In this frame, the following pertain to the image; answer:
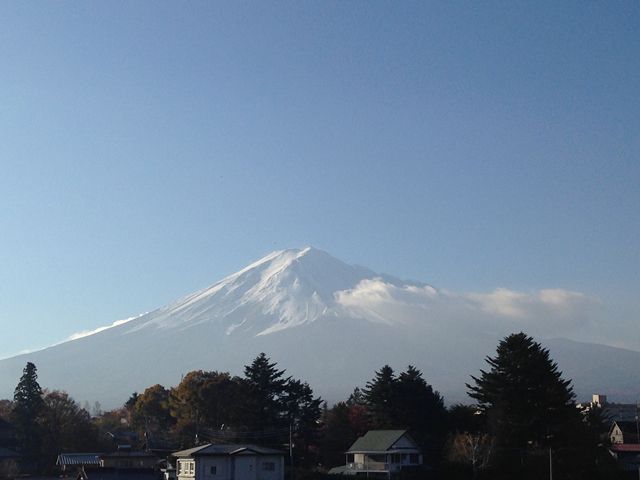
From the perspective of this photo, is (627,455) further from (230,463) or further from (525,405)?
(230,463)

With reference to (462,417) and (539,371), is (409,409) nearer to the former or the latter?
(462,417)

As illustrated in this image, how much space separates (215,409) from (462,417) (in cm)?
1847

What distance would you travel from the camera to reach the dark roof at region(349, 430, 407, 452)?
54.8 metres

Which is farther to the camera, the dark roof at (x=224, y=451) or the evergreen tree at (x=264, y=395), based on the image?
the evergreen tree at (x=264, y=395)

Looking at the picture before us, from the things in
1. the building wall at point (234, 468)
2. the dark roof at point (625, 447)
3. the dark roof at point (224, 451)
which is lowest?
the building wall at point (234, 468)

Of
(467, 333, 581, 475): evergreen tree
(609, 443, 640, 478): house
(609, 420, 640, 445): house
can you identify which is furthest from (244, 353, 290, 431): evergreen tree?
(609, 420, 640, 445): house

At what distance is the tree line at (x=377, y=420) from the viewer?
5150cm

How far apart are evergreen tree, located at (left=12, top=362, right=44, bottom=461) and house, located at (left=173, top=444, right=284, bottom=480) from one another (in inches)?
816

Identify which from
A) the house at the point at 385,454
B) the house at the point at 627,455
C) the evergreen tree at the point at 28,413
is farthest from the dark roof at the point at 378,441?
the evergreen tree at the point at 28,413

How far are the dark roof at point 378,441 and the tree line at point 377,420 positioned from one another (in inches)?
106

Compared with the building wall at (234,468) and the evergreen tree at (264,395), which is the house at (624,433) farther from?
the building wall at (234,468)

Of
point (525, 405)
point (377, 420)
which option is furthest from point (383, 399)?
point (525, 405)

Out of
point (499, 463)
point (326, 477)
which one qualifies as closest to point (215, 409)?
point (326, 477)

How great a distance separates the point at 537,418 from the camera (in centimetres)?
5153
